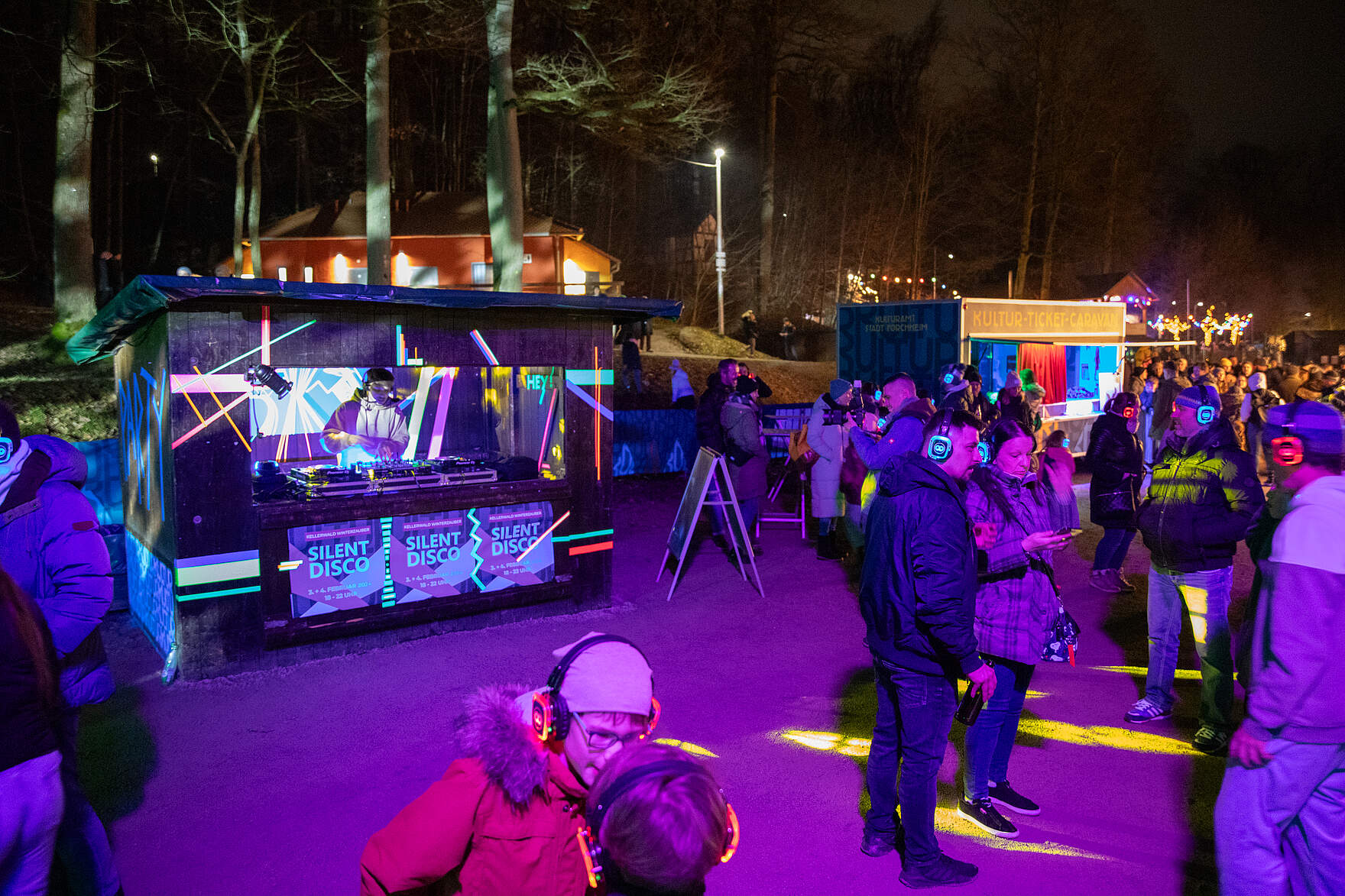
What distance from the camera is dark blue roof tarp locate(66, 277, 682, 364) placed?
578 cm

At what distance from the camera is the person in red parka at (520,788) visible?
184 cm

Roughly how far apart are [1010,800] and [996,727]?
0.50m

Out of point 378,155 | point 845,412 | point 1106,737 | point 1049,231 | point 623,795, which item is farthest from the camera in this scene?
point 1049,231

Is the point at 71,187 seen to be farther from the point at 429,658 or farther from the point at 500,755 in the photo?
the point at 500,755

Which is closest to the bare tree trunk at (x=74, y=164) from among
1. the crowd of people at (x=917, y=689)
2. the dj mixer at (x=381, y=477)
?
the dj mixer at (x=381, y=477)

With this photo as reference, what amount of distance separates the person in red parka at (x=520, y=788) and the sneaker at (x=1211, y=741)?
4437 millimetres

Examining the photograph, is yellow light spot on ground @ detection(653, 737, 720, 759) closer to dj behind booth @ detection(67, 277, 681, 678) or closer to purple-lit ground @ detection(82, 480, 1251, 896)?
purple-lit ground @ detection(82, 480, 1251, 896)

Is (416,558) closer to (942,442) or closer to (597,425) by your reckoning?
(597,425)

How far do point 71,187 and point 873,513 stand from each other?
680 inches

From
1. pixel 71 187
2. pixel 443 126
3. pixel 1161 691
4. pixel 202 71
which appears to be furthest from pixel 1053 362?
pixel 443 126

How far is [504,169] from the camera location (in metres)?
18.1

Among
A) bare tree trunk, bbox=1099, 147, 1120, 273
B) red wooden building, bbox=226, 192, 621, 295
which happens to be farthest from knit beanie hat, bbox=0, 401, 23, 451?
bare tree trunk, bbox=1099, 147, 1120, 273

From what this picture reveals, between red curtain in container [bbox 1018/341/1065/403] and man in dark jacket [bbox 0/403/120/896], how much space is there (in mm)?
14367

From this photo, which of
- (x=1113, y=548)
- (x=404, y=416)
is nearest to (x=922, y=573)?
(x=1113, y=548)
